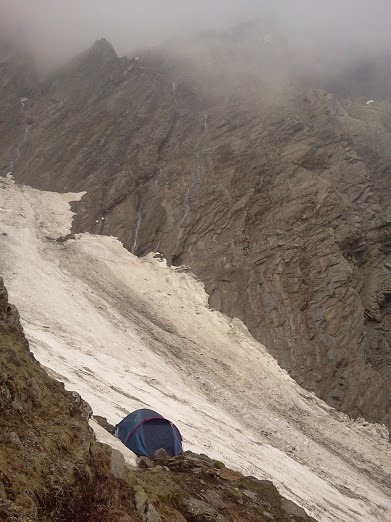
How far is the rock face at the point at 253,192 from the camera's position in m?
34.3

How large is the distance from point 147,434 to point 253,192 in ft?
97.3

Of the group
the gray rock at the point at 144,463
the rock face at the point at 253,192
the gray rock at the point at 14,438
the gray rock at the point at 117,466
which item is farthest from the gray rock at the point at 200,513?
the rock face at the point at 253,192

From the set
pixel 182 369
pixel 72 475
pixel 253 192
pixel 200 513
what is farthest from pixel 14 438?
pixel 253 192

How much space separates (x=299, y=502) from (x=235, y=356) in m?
13.0

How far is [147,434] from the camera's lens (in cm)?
1576

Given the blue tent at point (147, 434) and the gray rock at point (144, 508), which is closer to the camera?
the gray rock at point (144, 508)

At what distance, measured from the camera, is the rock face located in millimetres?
34344

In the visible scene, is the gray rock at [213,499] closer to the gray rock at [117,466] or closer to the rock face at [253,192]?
the gray rock at [117,466]

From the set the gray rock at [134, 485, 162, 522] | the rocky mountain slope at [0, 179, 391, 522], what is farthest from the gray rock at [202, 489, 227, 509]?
the rocky mountain slope at [0, 179, 391, 522]

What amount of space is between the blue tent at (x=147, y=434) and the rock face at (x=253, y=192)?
630 inches

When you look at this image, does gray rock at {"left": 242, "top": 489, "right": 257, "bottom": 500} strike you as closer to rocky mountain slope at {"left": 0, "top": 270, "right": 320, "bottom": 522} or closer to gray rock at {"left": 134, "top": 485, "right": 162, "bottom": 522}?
rocky mountain slope at {"left": 0, "top": 270, "right": 320, "bottom": 522}

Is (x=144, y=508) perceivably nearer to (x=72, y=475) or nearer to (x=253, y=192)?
(x=72, y=475)

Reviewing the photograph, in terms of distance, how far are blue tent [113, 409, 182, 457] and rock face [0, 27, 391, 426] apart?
52.5 feet

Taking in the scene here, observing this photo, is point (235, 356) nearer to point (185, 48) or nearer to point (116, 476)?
point (116, 476)
